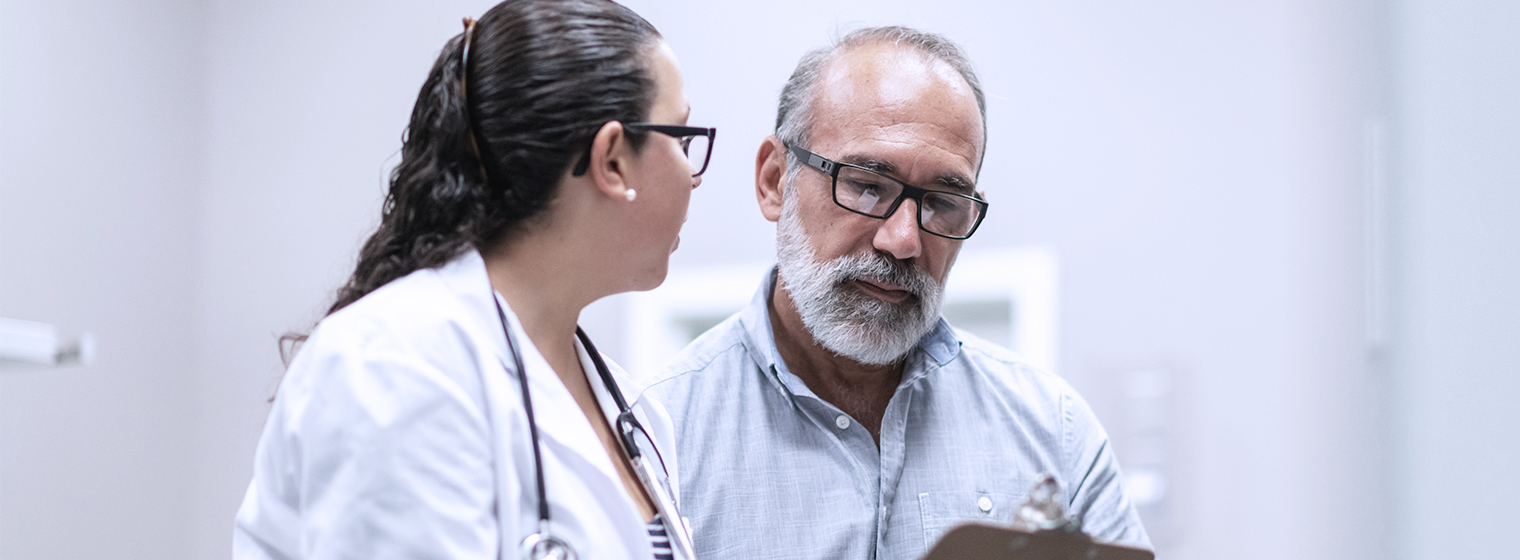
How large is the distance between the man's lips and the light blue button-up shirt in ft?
0.37

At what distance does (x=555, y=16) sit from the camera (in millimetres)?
945

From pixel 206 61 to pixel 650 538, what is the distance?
283 centimetres

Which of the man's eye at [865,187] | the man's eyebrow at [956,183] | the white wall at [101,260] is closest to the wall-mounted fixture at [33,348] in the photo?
the man's eye at [865,187]

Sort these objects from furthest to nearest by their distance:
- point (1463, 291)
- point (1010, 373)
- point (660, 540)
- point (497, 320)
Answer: point (1010, 373), point (660, 540), point (497, 320), point (1463, 291)

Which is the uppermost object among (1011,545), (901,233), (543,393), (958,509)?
(901,233)

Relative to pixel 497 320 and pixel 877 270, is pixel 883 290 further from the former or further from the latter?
pixel 497 320

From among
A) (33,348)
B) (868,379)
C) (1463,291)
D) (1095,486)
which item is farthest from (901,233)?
(1463,291)

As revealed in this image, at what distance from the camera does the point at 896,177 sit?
1.49m

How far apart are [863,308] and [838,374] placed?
13cm

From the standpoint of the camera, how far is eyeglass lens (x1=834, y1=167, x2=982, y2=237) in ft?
4.91

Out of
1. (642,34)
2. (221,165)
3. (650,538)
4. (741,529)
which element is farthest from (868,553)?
(221,165)

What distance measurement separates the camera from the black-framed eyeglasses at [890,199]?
1.49m

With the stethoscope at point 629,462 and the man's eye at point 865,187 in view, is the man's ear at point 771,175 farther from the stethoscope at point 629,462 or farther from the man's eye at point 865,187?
the stethoscope at point 629,462

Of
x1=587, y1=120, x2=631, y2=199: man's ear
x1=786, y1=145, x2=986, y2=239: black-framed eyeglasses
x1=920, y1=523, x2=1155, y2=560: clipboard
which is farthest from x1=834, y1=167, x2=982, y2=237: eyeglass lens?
x1=920, y1=523, x2=1155, y2=560: clipboard
